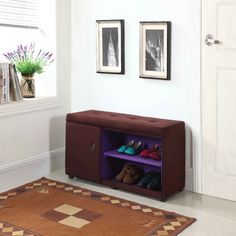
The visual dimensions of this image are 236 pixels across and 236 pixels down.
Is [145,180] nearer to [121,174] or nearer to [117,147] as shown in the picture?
[121,174]

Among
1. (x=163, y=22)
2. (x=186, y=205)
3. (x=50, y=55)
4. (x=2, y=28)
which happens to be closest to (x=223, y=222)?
(x=186, y=205)

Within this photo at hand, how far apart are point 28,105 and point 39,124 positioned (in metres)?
0.24

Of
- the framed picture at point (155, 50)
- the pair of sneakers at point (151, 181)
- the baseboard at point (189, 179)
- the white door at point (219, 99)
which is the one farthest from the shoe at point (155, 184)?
the framed picture at point (155, 50)

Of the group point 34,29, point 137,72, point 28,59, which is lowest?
point 137,72

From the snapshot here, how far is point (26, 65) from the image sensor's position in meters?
3.75

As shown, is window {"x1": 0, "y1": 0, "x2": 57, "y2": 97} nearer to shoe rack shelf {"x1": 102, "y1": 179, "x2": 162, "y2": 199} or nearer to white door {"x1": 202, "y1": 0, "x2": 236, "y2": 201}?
shoe rack shelf {"x1": 102, "y1": 179, "x2": 162, "y2": 199}

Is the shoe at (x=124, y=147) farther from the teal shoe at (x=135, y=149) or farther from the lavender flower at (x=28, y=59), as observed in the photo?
the lavender flower at (x=28, y=59)

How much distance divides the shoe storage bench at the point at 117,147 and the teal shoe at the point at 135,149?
35 millimetres

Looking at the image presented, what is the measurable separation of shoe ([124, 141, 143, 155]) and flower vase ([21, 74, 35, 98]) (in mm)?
956

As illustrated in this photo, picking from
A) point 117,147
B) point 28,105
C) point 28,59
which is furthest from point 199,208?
point 28,59

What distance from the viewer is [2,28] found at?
3.76m

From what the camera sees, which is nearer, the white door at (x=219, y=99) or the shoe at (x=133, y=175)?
the white door at (x=219, y=99)

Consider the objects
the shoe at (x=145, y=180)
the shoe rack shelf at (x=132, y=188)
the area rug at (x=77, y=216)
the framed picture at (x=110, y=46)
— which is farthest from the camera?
the framed picture at (x=110, y=46)

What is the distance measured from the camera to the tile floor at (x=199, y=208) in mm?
2807
